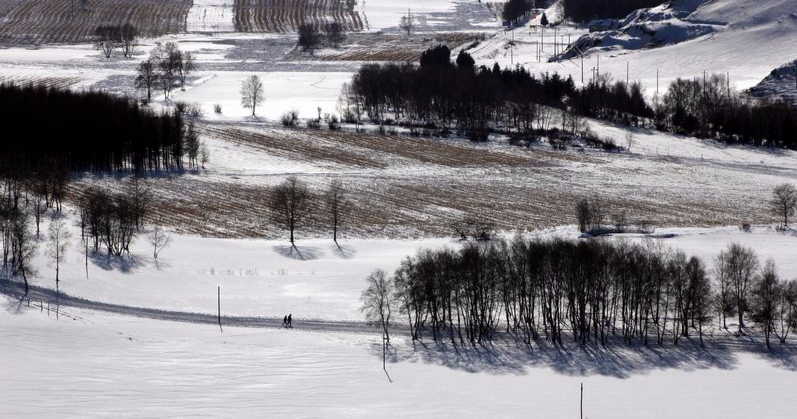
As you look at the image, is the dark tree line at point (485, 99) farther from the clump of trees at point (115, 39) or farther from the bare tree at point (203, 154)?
the clump of trees at point (115, 39)

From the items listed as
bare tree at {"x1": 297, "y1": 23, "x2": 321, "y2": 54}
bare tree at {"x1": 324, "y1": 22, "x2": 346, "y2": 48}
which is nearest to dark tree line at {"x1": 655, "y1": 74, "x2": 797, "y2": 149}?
bare tree at {"x1": 297, "y1": 23, "x2": 321, "y2": 54}

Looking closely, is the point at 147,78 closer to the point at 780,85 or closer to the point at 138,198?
the point at 138,198

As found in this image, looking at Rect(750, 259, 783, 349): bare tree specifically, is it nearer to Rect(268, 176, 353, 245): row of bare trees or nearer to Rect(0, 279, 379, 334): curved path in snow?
Rect(0, 279, 379, 334): curved path in snow

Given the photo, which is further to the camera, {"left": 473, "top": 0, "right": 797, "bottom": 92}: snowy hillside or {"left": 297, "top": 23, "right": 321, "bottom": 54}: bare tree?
{"left": 297, "top": 23, "right": 321, "bottom": 54}: bare tree

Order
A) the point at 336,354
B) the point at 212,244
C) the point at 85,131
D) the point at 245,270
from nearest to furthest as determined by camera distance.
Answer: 1. the point at 336,354
2. the point at 245,270
3. the point at 212,244
4. the point at 85,131

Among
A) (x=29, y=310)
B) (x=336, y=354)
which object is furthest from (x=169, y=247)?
(x=336, y=354)

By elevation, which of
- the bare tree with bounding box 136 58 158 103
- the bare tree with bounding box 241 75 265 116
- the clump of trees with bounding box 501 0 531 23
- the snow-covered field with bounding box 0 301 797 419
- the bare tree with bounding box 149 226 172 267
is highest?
the clump of trees with bounding box 501 0 531 23

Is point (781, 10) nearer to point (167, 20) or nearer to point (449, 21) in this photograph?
point (449, 21)

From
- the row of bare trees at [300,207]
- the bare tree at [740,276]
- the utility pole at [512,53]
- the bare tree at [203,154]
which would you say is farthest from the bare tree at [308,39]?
the bare tree at [740,276]
